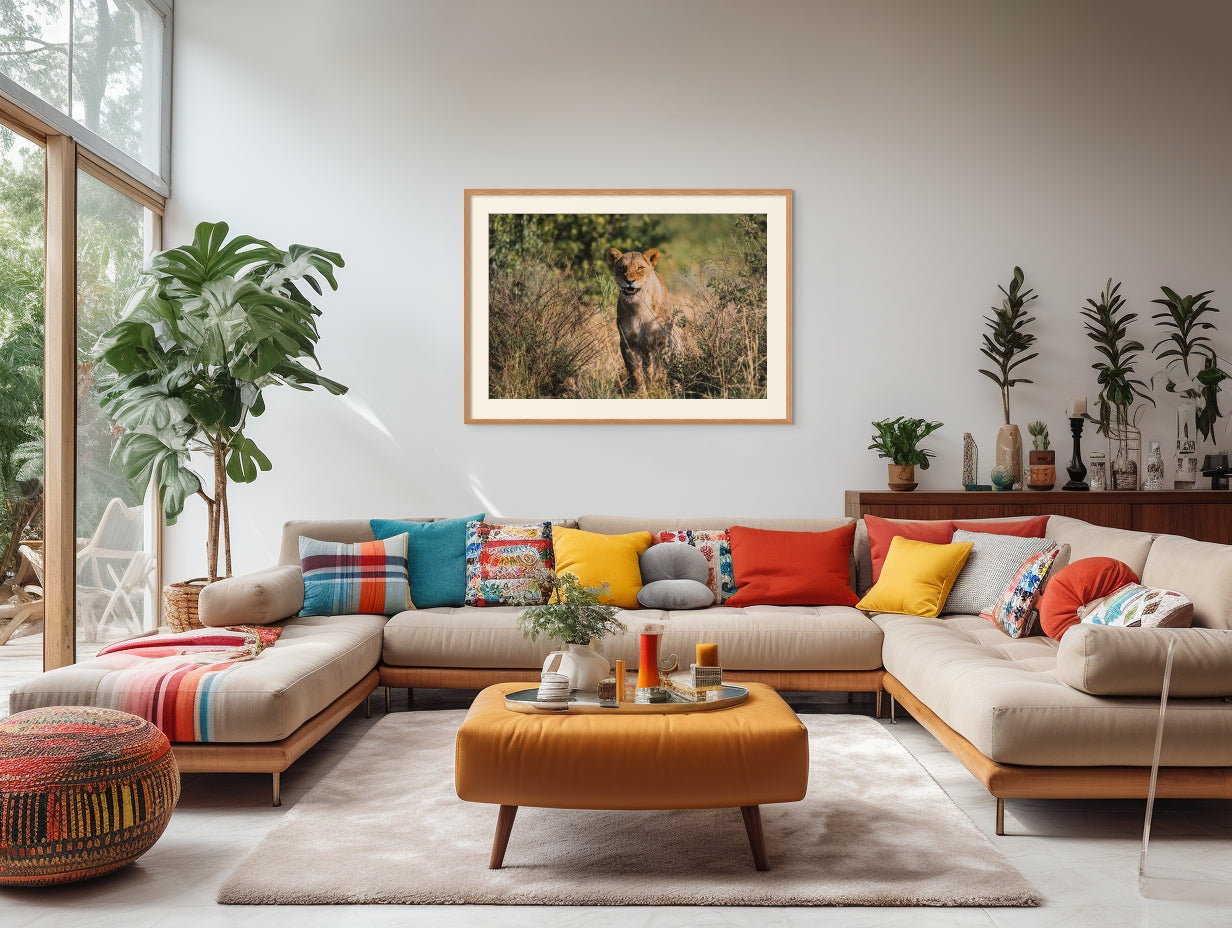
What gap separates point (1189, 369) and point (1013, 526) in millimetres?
1840

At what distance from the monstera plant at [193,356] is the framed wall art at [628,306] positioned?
1.20 m

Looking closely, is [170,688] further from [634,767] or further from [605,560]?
[605,560]

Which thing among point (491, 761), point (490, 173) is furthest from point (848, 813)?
point (490, 173)

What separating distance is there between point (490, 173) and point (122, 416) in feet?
7.79

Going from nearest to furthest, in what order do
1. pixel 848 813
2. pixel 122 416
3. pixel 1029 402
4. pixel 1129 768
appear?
pixel 1129 768 → pixel 848 813 → pixel 122 416 → pixel 1029 402

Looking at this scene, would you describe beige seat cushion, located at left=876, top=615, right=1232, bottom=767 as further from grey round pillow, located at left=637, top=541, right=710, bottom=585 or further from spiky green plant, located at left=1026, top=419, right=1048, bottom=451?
spiky green plant, located at left=1026, top=419, right=1048, bottom=451

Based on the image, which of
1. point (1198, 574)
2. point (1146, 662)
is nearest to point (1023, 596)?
point (1198, 574)

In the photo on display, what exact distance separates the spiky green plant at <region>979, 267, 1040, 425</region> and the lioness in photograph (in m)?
1.83

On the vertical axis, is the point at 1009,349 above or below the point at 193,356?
above

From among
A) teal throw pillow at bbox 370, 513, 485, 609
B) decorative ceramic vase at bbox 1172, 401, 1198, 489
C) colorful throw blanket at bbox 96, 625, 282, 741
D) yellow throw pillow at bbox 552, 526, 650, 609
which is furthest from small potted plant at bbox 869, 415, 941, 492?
colorful throw blanket at bbox 96, 625, 282, 741

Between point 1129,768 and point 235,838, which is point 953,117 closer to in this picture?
point 1129,768

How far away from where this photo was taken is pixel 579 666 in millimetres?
3105

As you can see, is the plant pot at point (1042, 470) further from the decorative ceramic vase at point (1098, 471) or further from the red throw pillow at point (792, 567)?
the red throw pillow at point (792, 567)

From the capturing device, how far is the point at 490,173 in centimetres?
560
